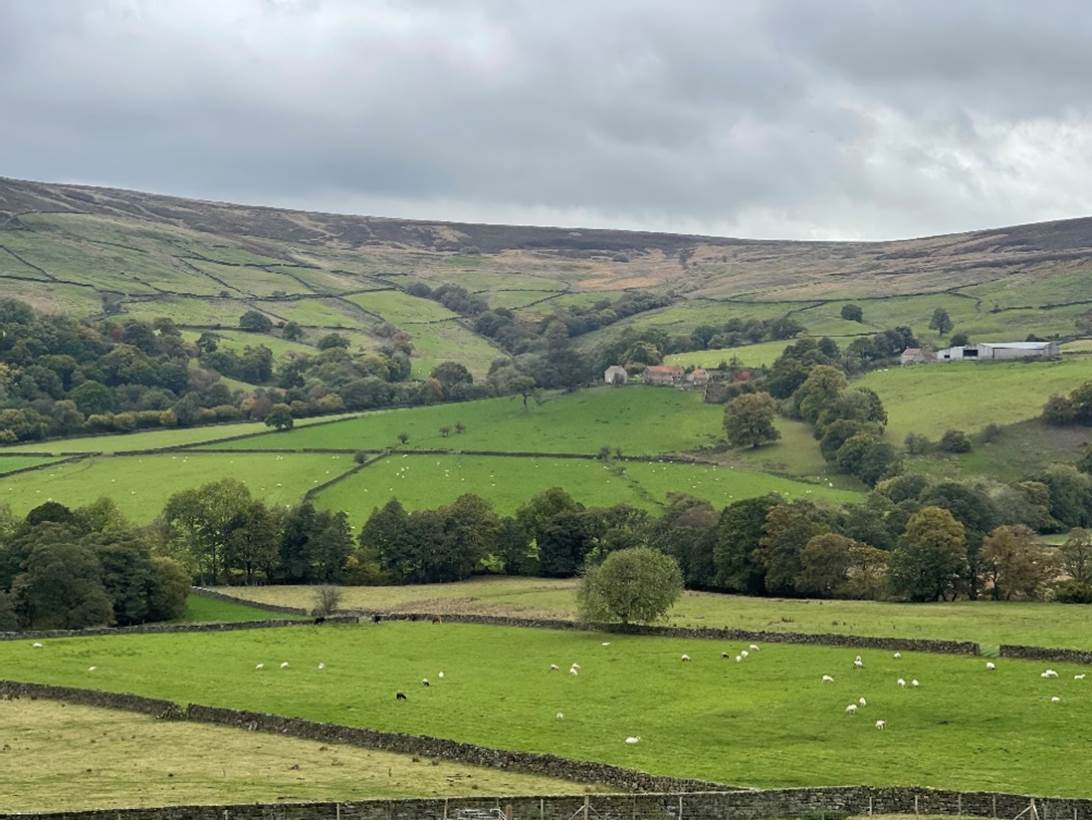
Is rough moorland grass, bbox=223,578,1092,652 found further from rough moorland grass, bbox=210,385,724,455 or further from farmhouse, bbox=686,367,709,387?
farmhouse, bbox=686,367,709,387

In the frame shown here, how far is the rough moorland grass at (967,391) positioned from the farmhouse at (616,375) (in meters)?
29.0

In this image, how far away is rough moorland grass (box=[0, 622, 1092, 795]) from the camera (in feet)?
142

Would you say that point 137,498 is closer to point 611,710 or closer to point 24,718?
point 24,718

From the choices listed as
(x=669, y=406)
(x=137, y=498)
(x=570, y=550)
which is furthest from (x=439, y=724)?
(x=669, y=406)

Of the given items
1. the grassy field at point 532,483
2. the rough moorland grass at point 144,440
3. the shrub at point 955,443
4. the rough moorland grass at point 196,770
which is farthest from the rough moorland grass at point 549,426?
the rough moorland grass at point 196,770

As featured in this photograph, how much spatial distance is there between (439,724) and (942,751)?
16.9m

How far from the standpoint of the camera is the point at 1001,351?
16875cm

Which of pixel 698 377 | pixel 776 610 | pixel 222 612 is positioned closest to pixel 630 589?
pixel 776 610

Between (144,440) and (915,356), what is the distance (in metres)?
92.9

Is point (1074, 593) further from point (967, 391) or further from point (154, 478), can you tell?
point (154, 478)

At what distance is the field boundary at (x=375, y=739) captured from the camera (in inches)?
1561

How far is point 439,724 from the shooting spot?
163ft

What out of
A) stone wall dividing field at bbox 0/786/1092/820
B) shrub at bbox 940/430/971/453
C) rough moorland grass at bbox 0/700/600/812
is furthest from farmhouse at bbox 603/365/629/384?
stone wall dividing field at bbox 0/786/1092/820

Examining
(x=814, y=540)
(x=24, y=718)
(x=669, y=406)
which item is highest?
(x=669, y=406)
